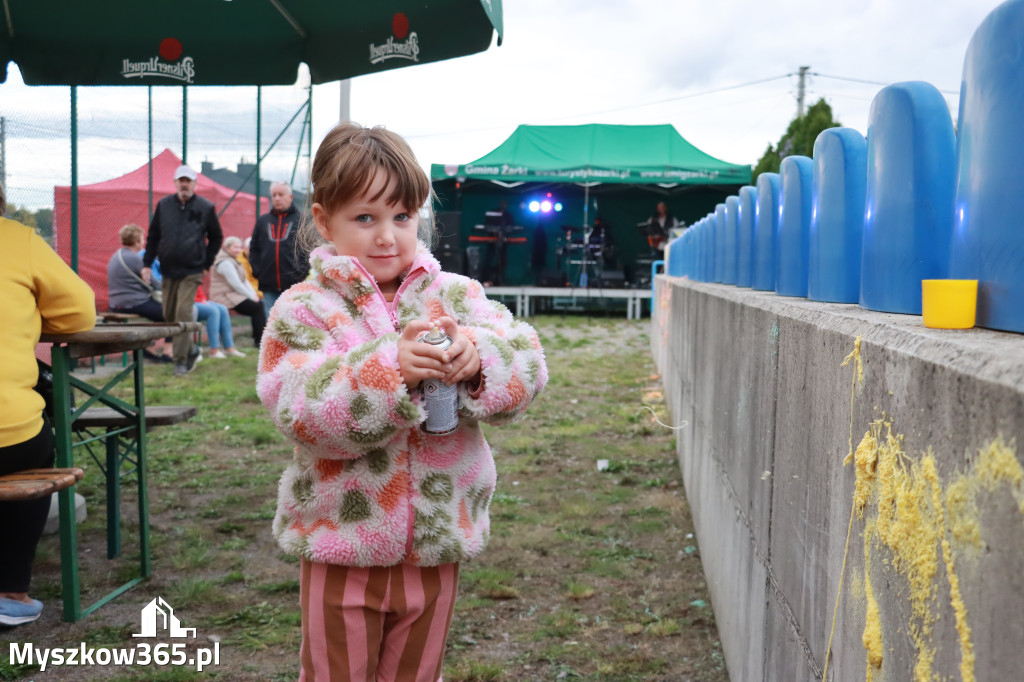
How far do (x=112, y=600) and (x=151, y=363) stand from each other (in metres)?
8.22

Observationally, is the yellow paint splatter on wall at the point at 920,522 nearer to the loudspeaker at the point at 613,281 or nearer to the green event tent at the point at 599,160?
the green event tent at the point at 599,160

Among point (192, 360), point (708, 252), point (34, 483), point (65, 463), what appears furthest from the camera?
point (192, 360)

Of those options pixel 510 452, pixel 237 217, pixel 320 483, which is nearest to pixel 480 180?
pixel 237 217

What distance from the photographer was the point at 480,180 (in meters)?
20.2

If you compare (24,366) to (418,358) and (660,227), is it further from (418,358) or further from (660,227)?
(660,227)

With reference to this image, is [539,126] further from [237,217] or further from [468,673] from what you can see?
[468,673]

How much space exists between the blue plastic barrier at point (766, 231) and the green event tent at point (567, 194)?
1664 centimetres

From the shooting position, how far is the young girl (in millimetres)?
Answer: 1750

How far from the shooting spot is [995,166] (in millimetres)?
1321

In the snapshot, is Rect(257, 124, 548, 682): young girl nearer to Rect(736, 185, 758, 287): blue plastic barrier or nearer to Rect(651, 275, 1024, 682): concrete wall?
Rect(651, 275, 1024, 682): concrete wall

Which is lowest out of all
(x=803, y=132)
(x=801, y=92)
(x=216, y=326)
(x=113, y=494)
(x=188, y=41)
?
(x=113, y=494)

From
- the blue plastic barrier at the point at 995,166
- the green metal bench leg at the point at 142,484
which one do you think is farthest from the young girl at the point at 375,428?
the green metal bench leg at the point at 142,484

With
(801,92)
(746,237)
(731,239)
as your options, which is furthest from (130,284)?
(801,92)

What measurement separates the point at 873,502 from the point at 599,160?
20.1 m
